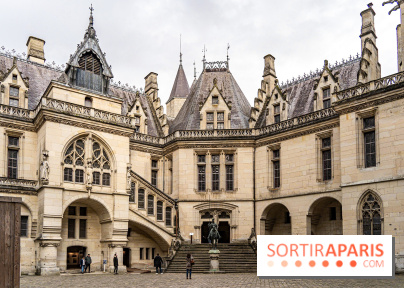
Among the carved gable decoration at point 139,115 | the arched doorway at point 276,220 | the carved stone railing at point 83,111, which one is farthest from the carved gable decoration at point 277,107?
the carved stone railing at point 83,111

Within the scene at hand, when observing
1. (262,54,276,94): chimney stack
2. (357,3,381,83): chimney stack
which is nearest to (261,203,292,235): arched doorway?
(262,54,276,94): chimney stack

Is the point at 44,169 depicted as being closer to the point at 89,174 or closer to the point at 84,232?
the point at 89,174

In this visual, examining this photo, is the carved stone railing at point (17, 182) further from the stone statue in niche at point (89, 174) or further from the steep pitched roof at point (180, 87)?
the steep pitched roof at point (180, 87)

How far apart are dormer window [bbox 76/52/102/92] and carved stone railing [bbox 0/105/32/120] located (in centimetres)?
434

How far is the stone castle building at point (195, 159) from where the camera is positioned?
98.3 feet

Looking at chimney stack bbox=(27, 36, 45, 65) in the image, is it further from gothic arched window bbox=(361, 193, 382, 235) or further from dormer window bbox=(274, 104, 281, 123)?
gothic arched window bbox=(361, 193, 382, 235)

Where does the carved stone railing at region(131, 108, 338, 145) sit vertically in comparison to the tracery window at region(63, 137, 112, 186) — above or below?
above

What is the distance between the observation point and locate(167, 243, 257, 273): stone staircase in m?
32.3

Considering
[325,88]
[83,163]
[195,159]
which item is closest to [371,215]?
[325,88]

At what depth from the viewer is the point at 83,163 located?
109ft

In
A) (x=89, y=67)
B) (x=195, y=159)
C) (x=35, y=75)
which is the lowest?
(x=195, y=159)

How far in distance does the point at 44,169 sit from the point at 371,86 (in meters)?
20.9

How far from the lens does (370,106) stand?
97.9 ft

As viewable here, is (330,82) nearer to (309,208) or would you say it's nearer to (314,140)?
(314,140)
